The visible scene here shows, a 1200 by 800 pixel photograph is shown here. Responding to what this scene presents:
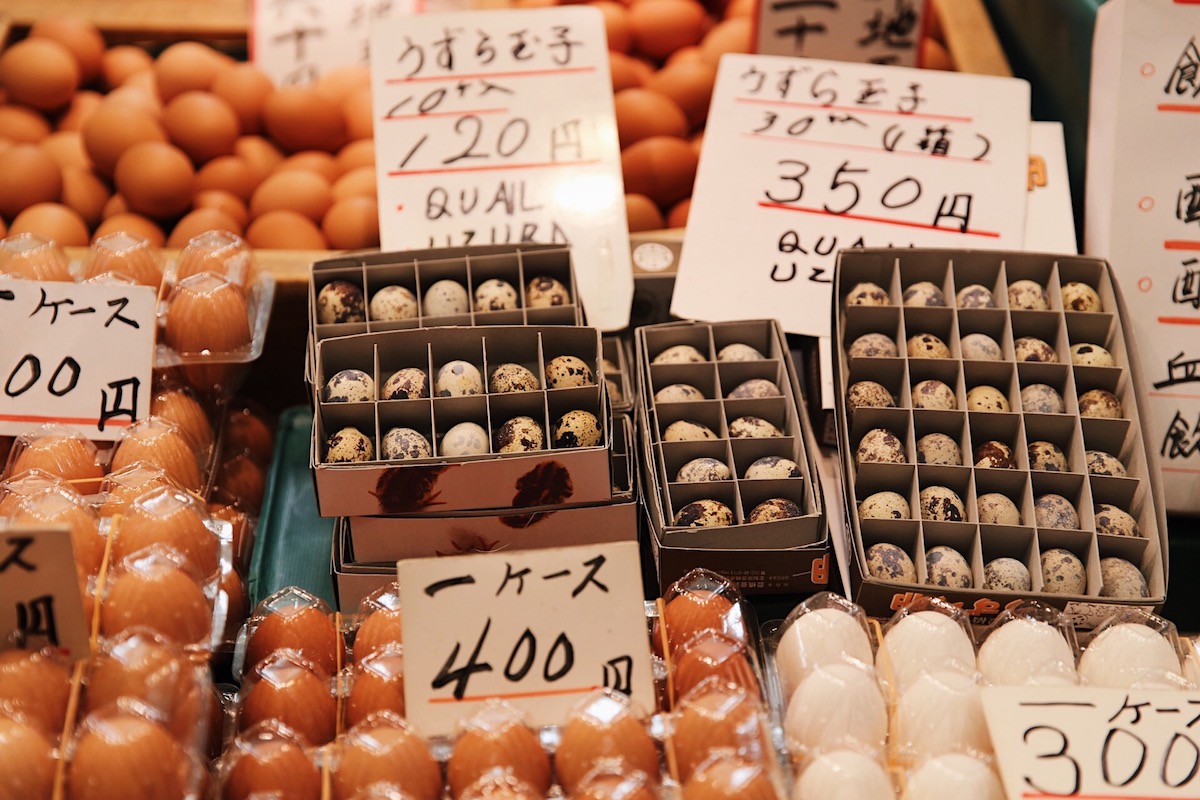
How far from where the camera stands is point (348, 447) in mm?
1504

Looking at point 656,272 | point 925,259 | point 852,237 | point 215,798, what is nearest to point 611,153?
point 656,272

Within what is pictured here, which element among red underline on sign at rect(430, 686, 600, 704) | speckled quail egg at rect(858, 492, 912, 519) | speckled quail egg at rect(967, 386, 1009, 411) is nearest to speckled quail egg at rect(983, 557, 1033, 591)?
speckled quail egg at rect(858, 492, 912, 519)

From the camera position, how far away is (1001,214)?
2041 mm

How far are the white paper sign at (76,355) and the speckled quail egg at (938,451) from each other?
113 centimetres

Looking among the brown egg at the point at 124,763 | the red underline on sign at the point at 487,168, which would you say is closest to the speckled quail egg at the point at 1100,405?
the red underline on sign at the point at 487,168

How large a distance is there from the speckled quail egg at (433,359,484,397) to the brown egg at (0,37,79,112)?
1556 mm

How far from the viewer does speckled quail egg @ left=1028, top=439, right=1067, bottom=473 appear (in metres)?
1.63

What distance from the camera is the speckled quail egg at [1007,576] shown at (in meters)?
1.50

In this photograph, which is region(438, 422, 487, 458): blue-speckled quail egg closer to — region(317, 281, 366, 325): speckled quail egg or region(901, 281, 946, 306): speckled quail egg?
region(317, 281, 366, 325): speckled quail egg

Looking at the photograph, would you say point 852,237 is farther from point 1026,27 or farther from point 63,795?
point 63,795

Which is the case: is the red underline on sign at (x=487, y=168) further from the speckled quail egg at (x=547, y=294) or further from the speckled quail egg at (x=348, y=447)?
the speckled quail egg at (x=348, y=447)

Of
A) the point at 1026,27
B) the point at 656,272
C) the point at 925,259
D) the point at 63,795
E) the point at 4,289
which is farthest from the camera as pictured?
the point at 1026,27

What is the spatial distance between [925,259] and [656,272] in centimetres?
46

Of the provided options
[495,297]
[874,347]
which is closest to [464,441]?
[495,297]
